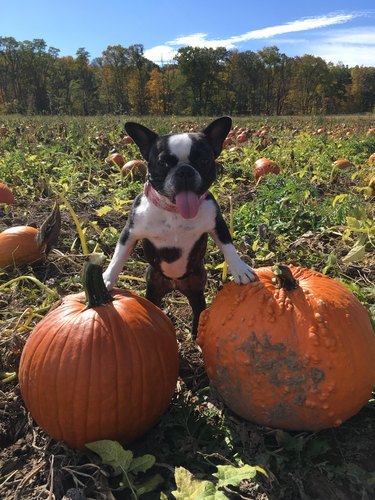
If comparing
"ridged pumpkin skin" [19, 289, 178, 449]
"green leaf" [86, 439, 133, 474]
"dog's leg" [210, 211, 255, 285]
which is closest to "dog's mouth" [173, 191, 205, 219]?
"dog's leg" [210, 211, 255, 285]

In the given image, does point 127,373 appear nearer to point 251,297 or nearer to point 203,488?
point 203,488

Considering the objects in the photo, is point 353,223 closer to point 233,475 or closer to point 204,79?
point 233,475

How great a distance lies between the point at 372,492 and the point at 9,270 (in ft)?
10.4

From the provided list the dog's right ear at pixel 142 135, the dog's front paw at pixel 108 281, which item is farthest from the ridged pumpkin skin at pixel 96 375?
the dog's right ear at pixel 142 135

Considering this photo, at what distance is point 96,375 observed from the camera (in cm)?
179

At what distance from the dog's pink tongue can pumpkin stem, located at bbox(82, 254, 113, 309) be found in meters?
0.47

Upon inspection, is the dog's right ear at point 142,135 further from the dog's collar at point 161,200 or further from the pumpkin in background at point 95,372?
the pumpkin in background at point 95,372

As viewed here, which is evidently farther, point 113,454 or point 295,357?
point 295,357

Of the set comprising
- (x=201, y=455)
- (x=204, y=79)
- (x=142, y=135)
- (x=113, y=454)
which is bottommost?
(x=201, y=455)

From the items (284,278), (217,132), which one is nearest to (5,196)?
(217,132)

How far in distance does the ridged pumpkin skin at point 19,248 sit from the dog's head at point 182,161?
1810 millimetres

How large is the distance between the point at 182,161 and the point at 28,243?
7.06 ft

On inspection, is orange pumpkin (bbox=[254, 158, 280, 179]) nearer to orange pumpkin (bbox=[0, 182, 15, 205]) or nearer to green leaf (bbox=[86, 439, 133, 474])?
orange pumpkin (bbox=[0, 182, 15, 205])

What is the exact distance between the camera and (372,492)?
5.36 ft
